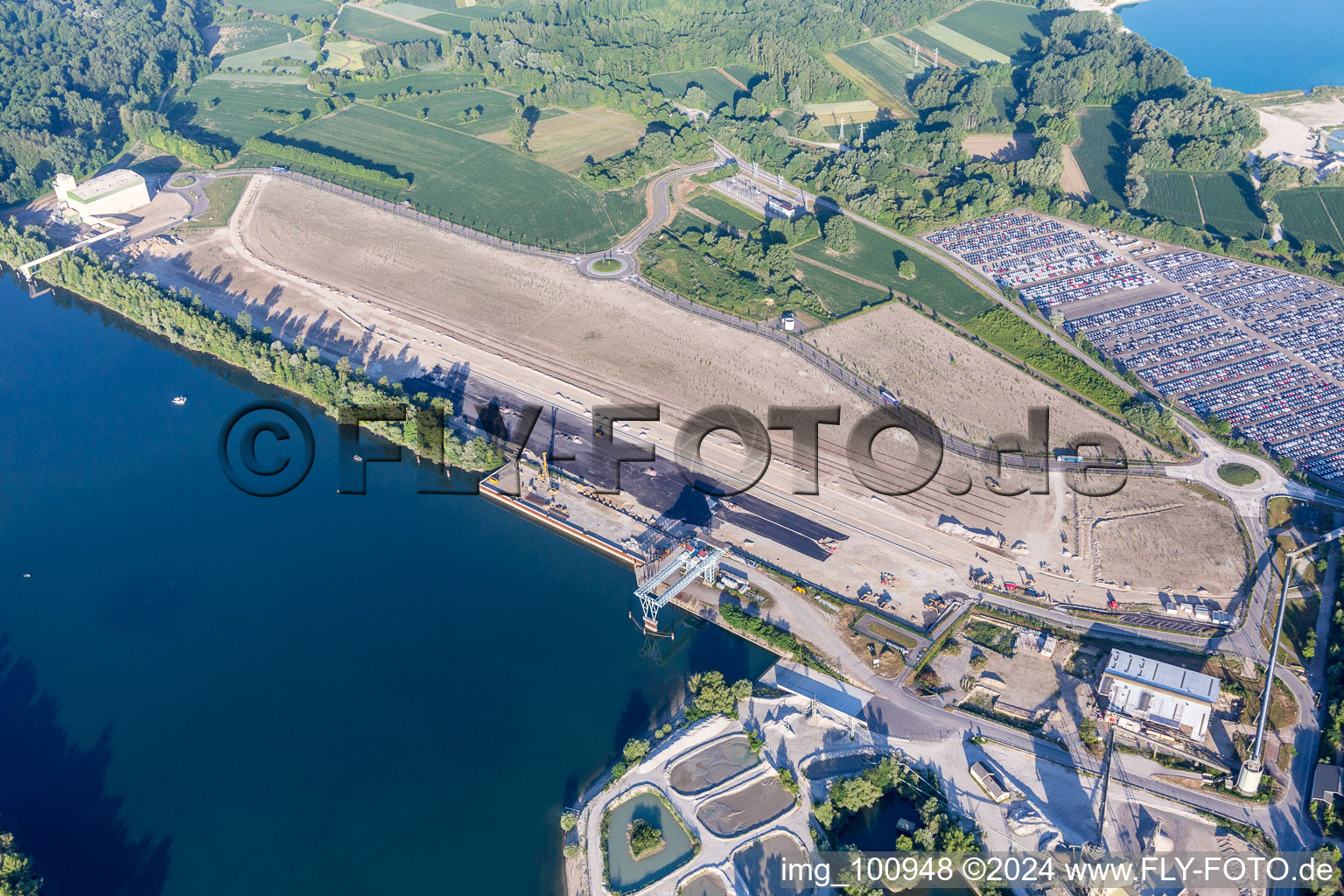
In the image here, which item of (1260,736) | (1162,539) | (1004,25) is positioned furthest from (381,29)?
(1260,736)

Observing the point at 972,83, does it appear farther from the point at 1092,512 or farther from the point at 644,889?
the point at 644,889

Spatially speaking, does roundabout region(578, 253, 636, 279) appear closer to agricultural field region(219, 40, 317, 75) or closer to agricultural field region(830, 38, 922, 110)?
agricultural field region(830, 38, 922, 110)

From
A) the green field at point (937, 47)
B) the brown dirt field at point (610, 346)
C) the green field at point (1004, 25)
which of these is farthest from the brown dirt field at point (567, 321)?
the green field at point (1004, 25)

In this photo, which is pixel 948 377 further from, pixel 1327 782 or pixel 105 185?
pixel 105 185

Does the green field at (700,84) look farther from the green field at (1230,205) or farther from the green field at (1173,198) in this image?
the green field at (1230,205)

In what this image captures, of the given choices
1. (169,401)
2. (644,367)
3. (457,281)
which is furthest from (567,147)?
(169,401)

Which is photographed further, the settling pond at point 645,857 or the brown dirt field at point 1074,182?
the brown dirt field at point 1074,182
